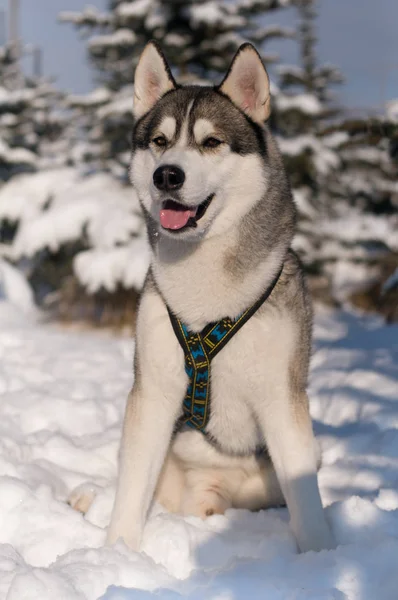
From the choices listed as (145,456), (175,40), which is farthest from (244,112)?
(175,40)

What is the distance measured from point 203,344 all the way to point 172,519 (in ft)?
2.20

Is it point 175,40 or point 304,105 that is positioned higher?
point 175,40

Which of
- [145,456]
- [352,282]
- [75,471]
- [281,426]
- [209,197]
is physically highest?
[209,197]

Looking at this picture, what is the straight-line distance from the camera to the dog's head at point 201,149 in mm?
2066

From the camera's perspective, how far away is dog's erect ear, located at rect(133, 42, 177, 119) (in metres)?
2.38

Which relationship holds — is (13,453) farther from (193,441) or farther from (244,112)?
(244,112)

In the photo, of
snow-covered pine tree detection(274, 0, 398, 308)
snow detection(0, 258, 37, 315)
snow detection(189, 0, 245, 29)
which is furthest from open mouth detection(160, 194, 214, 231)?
snow detection(0, 258, 37, 315)

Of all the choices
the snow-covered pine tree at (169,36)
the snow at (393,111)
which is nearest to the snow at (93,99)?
the snow-covered pine tree at (169,36)

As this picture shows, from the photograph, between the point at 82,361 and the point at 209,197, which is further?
the point at 82,361

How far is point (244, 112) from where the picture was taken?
232cm

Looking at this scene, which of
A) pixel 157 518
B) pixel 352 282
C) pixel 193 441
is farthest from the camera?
pixel 352 282

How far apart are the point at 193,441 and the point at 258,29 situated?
589 centimetres

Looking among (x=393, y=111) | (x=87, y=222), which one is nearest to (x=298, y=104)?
(x=87, y=222)

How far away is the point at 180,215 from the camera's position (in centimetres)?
209
